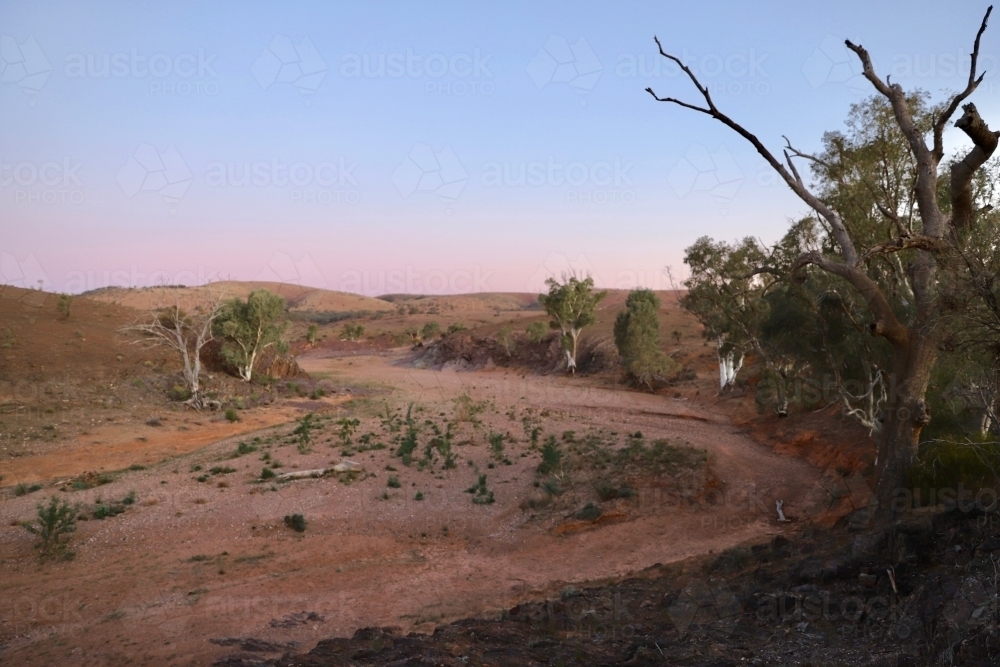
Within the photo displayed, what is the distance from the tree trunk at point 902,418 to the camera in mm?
7023

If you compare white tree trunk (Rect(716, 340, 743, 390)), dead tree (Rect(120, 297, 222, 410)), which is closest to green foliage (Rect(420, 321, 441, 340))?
dead tree (Rect(120, 297, 222, 410))

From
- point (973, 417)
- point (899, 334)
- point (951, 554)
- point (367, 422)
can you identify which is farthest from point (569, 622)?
point (367, 422)

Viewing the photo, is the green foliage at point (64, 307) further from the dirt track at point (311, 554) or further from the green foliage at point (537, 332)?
the green foliage at point (537, 332)

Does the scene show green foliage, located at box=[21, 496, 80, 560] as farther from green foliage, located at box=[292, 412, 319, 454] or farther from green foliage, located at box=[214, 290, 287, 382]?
green foliage, located at box=[214, 290, 287, 382]

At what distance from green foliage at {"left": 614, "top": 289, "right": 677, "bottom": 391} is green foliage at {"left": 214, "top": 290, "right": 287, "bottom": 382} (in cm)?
1665

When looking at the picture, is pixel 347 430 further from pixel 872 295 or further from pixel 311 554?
pixel 872 295

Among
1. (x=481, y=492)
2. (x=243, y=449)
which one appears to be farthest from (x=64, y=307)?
(x=481, y=492)

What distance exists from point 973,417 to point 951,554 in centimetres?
745

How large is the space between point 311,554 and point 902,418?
8439 millimetres

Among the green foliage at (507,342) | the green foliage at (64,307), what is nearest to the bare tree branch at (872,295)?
the green foliage at (64,307)

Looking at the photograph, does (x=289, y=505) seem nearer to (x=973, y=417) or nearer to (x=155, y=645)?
(x=155, y=645)

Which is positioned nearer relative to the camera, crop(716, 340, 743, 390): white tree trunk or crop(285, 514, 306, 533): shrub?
crop(285, 514, 306, 533): shrub

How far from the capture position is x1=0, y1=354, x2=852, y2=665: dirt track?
7.16 m

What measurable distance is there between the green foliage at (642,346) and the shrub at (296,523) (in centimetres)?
2204
